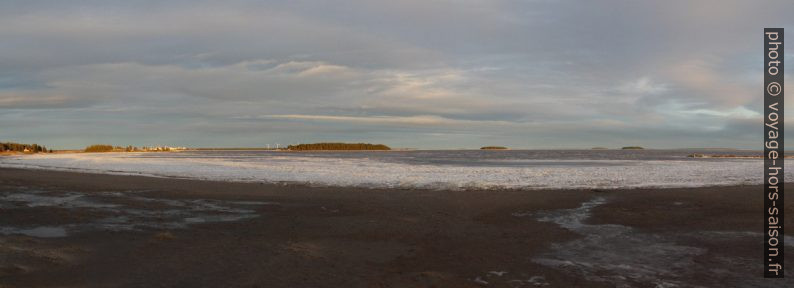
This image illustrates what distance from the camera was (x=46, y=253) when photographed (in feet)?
27.7

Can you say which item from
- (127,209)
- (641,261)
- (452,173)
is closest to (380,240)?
(641,261)

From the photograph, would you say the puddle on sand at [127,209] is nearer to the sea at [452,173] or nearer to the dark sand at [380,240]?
the dark sand at [380,240]

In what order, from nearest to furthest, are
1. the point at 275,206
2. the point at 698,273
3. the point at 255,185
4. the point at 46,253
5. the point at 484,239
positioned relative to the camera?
the point at 698,273, the point at 46,253, the point at 484,239, the point at 275,206, the point at 255,185

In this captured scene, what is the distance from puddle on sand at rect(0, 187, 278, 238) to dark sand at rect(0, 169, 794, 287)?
5 cm

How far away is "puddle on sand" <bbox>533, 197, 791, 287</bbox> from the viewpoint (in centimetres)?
743

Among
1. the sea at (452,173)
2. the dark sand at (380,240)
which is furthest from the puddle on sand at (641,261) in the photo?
the sea at (452,173)

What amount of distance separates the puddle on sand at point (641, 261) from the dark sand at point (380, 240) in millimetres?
32

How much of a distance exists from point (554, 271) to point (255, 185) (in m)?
16.6

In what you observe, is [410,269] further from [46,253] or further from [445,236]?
[46,253]

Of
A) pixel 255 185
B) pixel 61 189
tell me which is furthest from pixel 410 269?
pixel 61 189

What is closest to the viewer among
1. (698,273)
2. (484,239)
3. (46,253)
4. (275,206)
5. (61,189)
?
(698,273)

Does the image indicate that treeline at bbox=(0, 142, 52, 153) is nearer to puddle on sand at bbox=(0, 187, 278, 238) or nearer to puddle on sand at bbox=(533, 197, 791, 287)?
puddle on sand at bbox=(0, 187, 278, 238)

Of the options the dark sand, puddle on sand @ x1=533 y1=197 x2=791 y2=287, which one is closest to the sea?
the dark sand

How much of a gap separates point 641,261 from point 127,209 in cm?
1267
